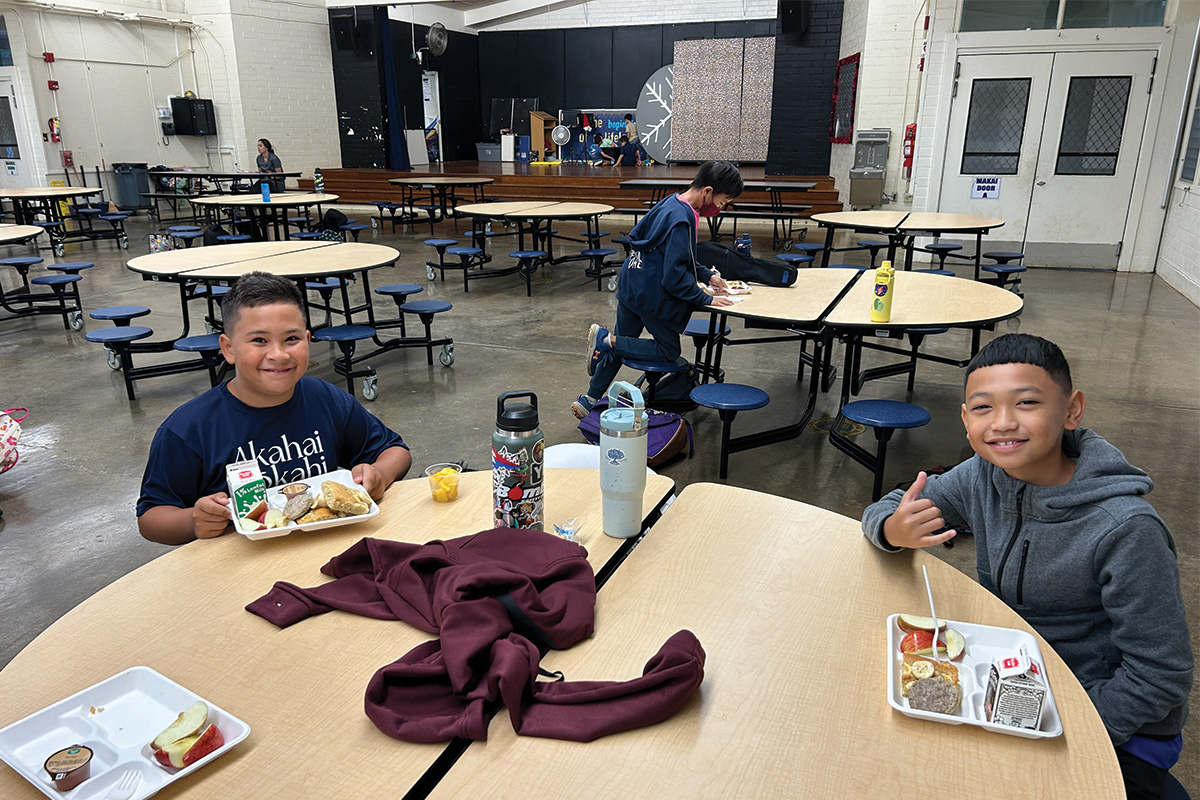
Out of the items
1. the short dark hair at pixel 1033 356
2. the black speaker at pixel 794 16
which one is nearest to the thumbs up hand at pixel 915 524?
the short dark hair at pixel 1033 356

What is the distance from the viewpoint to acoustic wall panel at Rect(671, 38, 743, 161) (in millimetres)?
15164

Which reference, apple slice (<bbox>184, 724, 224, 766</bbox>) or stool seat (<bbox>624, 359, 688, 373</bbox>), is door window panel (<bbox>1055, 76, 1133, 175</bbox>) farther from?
apple slice (<bbox>184, 724, 224, 766</bbox>)

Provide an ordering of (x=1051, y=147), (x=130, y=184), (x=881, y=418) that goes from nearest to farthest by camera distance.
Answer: (x=881, y=418) → (x=1051, y=147) → (x=130, y=184)

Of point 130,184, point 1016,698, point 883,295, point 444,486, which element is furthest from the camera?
point 130,184

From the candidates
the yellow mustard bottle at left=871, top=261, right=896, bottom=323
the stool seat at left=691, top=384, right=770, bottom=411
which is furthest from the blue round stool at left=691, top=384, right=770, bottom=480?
the yellow mustard bottle at left=871, top=261, right=896, bottom=323

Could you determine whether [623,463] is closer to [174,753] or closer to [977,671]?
[977,671]

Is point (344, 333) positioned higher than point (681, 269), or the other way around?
point (681, 269)

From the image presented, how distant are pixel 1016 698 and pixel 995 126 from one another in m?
9.93

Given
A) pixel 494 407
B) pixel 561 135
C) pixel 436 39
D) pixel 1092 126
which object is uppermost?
pixel 436 39

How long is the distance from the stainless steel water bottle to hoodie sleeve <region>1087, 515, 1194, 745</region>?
3.26 feet

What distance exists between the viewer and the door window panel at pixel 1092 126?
868 centimetres

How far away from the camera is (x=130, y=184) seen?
46.7 feet

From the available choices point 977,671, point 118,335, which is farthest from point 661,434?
point 118,335

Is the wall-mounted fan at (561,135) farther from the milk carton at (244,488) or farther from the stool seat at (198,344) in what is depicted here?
the milk carton at (244,488)
